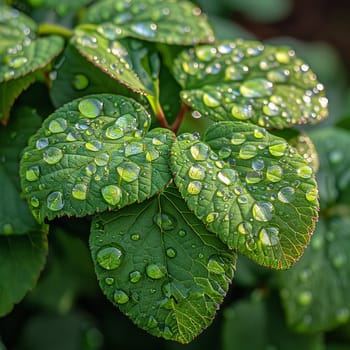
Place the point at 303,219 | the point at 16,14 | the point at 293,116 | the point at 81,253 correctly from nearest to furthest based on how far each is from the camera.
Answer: the point at 303,219
the point at 293,116
the point at 16,14
the point at 81,253

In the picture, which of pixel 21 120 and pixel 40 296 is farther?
pixel 40 296

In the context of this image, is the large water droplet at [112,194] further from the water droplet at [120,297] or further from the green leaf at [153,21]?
the green leaf at [153,21]

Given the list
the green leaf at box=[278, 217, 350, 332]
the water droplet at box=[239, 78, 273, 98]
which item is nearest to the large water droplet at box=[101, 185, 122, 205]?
the water droplet at box=[239, 78, 273, 98]

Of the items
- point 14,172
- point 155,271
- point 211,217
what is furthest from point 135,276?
point 14,172

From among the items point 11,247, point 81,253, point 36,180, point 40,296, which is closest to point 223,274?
point 36,180

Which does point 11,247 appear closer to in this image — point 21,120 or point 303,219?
point 21,120

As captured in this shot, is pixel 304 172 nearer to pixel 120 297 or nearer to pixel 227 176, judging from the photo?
pixel 227 176

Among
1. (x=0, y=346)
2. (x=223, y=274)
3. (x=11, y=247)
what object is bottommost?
(x=0, y=346)

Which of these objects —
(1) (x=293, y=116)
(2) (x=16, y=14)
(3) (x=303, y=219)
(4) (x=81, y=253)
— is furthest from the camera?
(4) (x=81, y=253)
